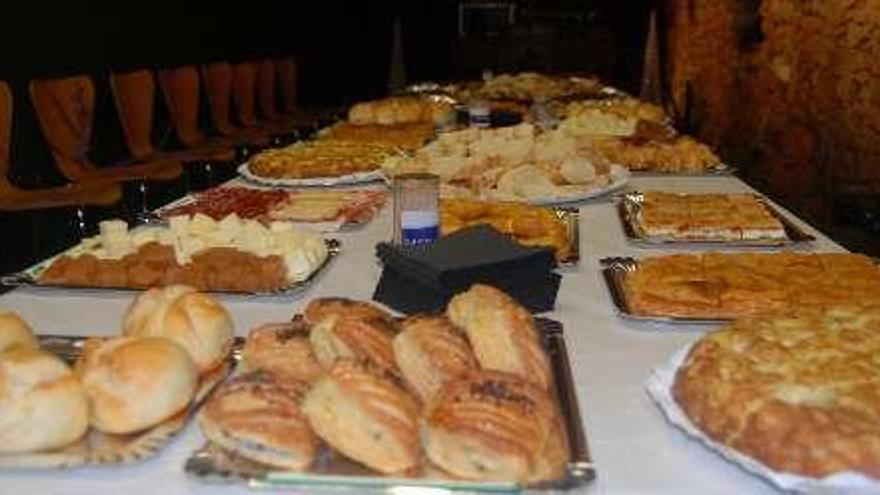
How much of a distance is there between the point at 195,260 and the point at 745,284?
0.89m

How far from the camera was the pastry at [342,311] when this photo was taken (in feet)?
3.91

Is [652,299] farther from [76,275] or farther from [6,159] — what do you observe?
[6,159]

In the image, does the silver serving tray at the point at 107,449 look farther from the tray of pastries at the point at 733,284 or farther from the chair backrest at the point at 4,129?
the chair backrest at the point at 4,129

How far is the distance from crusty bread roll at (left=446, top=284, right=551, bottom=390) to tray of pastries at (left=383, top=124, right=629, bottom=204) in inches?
52.6

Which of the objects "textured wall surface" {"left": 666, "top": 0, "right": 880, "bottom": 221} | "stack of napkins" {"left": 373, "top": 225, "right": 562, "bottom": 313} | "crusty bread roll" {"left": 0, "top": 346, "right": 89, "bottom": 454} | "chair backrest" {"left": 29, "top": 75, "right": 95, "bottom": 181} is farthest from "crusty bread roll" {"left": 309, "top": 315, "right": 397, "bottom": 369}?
"textured wall surface" {"left": 666, "top": 0, "right": 880, "bottom": 221}

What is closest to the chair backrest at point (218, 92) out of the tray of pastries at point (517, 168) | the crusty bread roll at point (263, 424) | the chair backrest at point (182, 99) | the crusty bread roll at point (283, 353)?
the chair backrest at point (182, 99)

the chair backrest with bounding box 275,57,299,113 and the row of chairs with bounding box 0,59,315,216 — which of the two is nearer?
the row of chairs with bounding box 0,59,315,216

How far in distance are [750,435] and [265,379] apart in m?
0.49

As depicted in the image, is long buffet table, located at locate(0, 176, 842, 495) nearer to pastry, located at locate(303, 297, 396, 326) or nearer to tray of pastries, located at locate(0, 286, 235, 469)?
tray of pastries, located at locate(0, 286, 235, 469)

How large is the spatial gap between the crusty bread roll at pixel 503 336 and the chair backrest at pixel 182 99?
4685 mm

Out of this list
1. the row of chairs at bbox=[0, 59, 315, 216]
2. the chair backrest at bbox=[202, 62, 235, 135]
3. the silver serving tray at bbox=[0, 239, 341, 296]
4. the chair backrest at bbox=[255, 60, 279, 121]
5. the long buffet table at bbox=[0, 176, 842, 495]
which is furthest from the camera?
the chair backrest at bbox=[255, 60, 279, 121]

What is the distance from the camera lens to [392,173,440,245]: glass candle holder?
1942 millimetres

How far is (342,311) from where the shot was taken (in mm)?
1198

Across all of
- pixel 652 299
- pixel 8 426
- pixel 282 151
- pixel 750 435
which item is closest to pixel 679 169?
pixel 282 151
